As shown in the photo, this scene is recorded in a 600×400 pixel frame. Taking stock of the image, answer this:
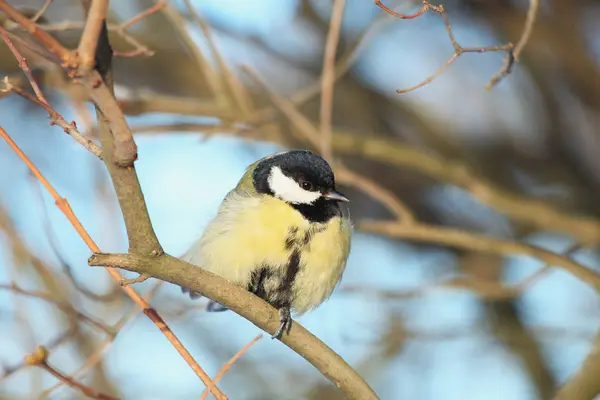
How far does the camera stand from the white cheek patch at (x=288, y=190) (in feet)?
9.22

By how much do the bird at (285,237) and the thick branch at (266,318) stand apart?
15.2 inches

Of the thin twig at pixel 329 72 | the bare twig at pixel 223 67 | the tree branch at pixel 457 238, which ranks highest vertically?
the bare twig at pixel 223 67

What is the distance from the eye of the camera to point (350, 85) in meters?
4.75

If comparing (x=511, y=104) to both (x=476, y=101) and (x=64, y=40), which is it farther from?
(x=64, y=40)

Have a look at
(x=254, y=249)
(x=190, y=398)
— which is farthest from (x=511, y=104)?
(x=254, y=249)

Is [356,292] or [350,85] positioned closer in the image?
[356,292]

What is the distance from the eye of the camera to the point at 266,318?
226 cm

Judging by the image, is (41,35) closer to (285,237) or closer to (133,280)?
(133,280)

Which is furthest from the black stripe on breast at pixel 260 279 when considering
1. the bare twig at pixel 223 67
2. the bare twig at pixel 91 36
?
the bare twig at pixel 91 36

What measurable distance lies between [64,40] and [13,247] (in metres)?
1.06

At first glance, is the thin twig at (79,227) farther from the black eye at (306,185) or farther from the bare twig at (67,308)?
the black eye at (306,185)

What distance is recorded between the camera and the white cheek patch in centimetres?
281

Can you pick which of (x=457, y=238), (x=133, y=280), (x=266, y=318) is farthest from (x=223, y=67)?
(x=133, y=280)

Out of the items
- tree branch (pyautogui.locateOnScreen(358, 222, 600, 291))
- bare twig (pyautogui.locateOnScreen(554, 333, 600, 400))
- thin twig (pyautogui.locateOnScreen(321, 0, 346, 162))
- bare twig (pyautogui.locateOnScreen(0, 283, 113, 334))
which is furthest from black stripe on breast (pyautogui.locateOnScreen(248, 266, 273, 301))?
bare twig (pyautogui.locateOnScreen(554, 333, 600, 400))
